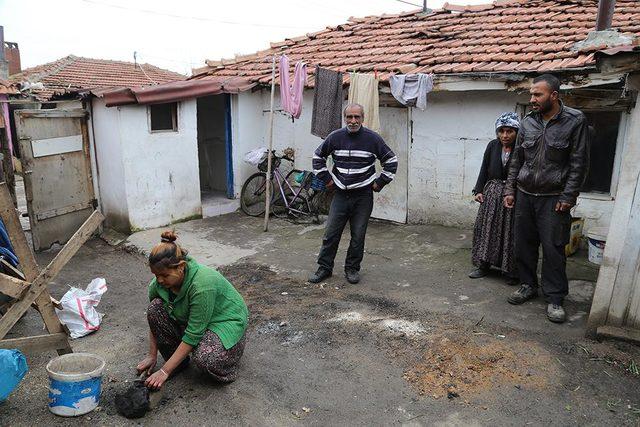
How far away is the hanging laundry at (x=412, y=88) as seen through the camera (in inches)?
279

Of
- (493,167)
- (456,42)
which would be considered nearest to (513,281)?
(493,167)

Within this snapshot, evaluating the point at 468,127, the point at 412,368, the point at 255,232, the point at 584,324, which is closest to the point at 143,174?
the point at 255,232

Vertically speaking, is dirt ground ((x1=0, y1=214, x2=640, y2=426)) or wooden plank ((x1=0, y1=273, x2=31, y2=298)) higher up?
wooden plank ((x1=0, y1=273, x2=31, y2=298))

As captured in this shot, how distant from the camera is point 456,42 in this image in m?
8.47

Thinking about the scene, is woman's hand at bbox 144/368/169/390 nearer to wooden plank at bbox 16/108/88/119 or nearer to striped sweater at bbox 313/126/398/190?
striped sweater at bbox 313/126/398/190

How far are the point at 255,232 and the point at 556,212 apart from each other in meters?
4.98

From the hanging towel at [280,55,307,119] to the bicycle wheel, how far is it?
63.9 inches

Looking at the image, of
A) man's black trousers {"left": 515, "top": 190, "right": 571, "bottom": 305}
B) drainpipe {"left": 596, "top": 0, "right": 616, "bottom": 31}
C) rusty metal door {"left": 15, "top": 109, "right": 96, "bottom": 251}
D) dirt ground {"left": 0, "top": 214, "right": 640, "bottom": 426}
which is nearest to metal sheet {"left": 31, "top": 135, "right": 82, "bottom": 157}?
rusty metal door {"left": 15, "top": 109, "right": 96, "bottom": 251}

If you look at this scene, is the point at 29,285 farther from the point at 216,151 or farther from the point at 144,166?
the point at 216,151

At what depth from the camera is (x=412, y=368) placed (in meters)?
3.82

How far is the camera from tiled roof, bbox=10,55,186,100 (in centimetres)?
1803

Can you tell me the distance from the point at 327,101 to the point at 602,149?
13.0 ft

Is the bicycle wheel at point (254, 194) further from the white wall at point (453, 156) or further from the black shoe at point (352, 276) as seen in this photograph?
the black shoe at point (352, 276)

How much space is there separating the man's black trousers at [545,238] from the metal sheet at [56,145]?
6.54 metres
